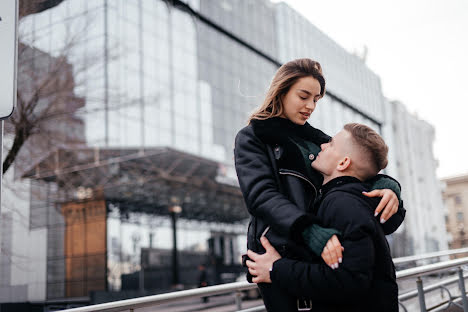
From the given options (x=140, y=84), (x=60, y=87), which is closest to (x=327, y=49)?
(x=140, y=84)

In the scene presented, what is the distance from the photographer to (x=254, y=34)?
37000 mm

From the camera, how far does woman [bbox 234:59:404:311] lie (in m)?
1.81

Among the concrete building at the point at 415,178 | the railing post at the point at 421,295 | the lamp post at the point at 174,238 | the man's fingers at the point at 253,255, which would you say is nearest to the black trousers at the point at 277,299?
the man's fingers at the point at 253,255

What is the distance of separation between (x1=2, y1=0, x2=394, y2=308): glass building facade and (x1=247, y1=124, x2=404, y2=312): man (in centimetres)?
1568

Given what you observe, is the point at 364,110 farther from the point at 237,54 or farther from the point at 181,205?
the point at 181,205

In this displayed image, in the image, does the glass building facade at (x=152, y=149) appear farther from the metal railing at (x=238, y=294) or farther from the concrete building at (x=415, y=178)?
the concrete building at (x=415, y=178)

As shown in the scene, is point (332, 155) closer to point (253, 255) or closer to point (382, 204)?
point (382, 204)

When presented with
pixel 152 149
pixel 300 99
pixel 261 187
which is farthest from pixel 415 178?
pixel 261 187

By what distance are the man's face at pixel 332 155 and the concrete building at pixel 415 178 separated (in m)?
51.2

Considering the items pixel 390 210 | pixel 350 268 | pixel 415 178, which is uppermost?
pixel 415 178

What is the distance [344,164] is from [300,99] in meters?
0.40

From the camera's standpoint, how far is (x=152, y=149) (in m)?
25.7

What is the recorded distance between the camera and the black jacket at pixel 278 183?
1836 millimetres

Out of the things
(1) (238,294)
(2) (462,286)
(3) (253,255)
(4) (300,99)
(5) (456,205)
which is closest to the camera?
(3) (253,255)
